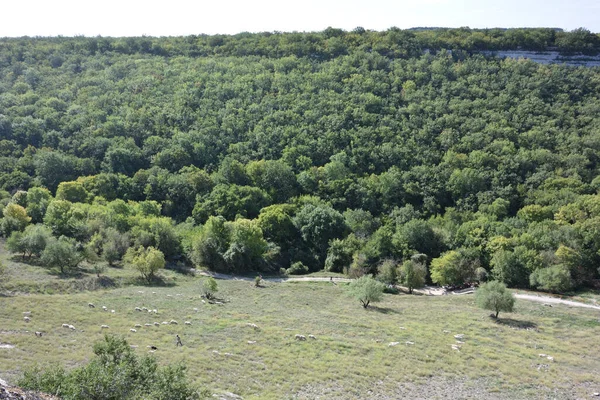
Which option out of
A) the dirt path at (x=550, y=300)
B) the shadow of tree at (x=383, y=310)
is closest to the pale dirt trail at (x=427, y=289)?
the dirt path at (x=550, y=300)

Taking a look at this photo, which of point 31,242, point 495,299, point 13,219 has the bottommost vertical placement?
point 31,242

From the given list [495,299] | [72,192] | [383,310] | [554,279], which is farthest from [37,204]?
[554,279]

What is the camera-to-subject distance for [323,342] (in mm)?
33812

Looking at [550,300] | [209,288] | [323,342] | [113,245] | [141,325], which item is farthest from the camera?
[113,245]

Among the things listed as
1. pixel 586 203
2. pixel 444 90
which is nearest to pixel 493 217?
pixel 586 203

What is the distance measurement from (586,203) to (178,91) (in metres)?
78.2

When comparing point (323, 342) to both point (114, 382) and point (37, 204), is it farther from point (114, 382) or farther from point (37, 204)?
point (37, 204)

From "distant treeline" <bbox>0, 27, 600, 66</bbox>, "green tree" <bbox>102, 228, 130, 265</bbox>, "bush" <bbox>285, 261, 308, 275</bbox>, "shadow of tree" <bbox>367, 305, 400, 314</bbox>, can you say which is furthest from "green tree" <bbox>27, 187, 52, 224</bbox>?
"distant treeline" <bbox>0, 27, 600, 66</bbox>

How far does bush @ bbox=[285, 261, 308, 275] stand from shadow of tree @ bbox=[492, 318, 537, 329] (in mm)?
28668

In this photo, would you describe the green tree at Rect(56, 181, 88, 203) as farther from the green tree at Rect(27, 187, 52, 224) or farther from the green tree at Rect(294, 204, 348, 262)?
the green tree at Rect(294, 204, 348, 262)

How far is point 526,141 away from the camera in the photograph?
87.9 m

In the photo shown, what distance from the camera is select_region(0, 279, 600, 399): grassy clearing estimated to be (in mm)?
27406

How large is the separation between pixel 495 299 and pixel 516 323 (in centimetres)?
245

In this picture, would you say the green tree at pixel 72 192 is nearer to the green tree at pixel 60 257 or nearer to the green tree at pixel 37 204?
the green tree at pixel 37 204
